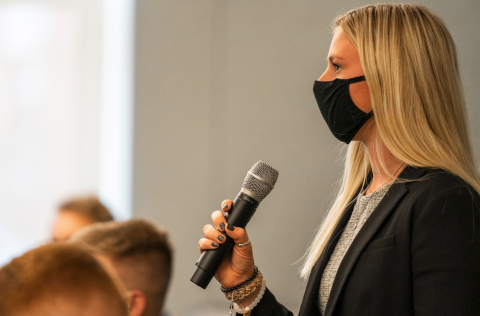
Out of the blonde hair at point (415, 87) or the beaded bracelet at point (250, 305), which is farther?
the beaded bracelet at point (250, 305)

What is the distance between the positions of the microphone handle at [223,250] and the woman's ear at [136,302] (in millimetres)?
530

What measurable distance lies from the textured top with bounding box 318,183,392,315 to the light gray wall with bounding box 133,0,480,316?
1.54 m

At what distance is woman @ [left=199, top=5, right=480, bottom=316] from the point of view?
1075 mm

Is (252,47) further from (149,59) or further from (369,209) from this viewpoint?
(369,209)

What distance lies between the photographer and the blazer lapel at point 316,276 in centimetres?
133

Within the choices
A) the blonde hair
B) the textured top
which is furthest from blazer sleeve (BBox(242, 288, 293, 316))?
the blonde hair

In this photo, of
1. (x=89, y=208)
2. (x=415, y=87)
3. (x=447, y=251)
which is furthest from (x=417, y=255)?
(x=89, y=208)

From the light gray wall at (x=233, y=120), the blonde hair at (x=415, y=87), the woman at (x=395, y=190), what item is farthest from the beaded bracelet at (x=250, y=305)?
the light gray wall at (x=233, y=120)

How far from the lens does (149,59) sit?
3.54 meters

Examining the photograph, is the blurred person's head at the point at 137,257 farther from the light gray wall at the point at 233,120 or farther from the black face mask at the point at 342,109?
the light gray wall at the point at 233,120

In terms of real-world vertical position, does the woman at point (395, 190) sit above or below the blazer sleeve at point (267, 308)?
above

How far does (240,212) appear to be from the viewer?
1.26m

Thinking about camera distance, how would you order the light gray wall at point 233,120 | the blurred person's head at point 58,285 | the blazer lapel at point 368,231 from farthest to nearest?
the light gray wall at point 233,120
the blazer lapel at point 368,231
the blurred person's head at point 58,285

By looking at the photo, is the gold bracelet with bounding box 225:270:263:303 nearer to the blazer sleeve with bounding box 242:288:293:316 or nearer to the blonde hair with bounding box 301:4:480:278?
the blazer sleeve with bounding box 242:288:293:316
